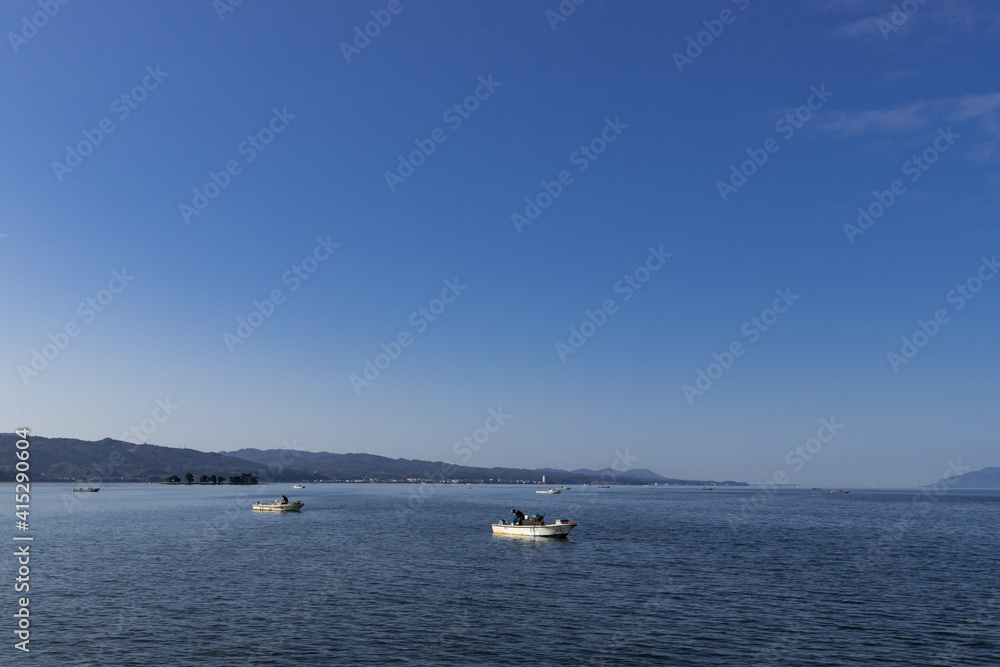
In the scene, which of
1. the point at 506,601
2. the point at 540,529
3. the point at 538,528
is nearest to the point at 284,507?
the point at 538,528

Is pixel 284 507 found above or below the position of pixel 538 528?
below

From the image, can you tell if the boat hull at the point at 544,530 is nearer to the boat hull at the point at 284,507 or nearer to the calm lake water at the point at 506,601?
the calm lake water at the point at 506,601

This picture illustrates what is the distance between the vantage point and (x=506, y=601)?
162 feet

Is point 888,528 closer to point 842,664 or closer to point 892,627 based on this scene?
point 892,627

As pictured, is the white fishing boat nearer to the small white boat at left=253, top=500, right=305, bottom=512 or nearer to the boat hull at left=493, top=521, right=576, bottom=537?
the boat hull at left=493, top=521, right=576, bottom=537

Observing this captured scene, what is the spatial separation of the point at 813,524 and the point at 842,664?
105494 millimetres

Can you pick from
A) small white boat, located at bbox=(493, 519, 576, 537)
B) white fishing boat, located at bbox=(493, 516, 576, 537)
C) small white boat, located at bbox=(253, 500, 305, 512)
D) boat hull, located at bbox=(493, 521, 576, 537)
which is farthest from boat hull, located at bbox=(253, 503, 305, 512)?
boat hull, located at bbox=(493, 521, 576, 537)

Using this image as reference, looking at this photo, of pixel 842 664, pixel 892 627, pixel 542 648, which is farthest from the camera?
pixel 892 627

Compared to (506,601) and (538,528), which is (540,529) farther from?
(506,601)

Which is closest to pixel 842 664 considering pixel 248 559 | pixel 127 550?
pixel 248 559

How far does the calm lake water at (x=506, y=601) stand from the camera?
3631 centimetres

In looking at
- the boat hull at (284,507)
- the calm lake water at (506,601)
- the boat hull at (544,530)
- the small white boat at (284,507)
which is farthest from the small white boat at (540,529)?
the boat hull at (284,507)

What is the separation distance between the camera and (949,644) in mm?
38938

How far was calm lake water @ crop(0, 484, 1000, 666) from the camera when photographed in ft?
119
